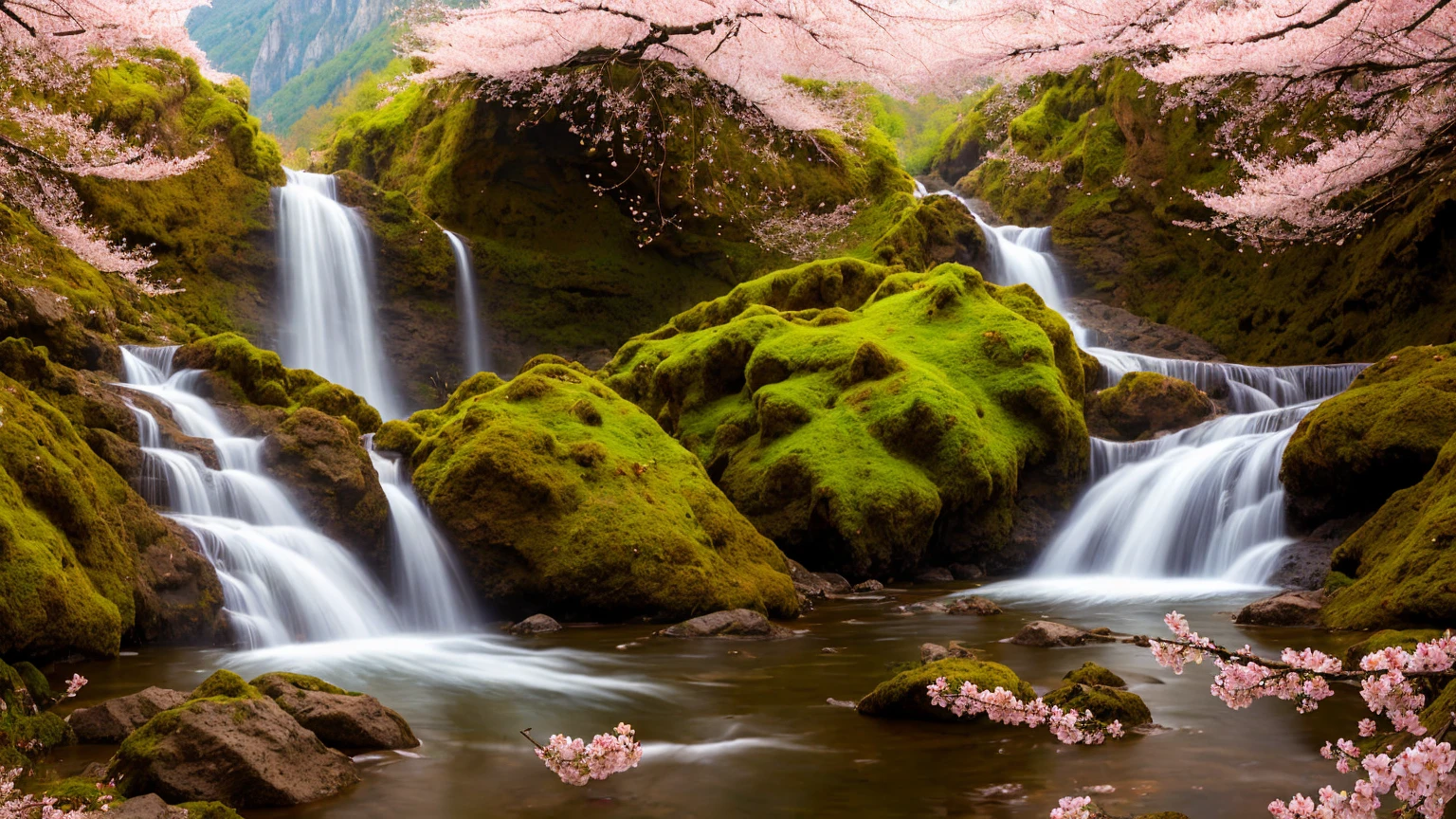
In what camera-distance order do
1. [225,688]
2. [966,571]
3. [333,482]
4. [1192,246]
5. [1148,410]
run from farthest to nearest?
1. [1192,246]
2. [1148,410]
3. [966,571]
4. [333,482]
5. [225,688]

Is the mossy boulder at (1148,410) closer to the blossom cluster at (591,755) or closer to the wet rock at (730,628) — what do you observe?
the wet rock at (730,628)

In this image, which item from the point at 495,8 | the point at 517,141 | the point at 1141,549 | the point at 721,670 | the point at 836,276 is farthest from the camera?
the point at 517,141

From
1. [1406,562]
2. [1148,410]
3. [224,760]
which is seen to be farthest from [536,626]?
[1148,410]

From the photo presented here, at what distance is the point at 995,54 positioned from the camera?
14.3 m

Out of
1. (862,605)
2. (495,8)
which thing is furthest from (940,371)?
(495,8)

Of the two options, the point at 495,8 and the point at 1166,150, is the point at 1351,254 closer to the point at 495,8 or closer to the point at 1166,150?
the point at 1166,150

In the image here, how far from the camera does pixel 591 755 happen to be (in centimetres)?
430

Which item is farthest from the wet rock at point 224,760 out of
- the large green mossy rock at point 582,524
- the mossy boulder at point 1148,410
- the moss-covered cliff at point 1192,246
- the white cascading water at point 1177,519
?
the moss-covered cliff at point 1192,246

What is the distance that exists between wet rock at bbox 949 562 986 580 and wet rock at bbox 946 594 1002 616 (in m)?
3.59

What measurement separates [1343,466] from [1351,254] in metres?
12.8

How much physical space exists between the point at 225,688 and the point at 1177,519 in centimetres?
1273

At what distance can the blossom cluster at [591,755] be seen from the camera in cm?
419

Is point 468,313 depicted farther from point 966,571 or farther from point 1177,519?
point 1177,519

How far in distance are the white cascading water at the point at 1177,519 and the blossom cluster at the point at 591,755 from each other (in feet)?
29.6
